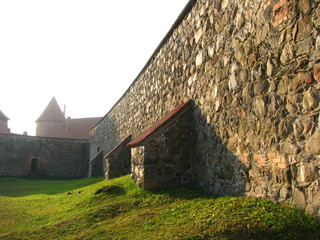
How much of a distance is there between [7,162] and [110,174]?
16.7 metres

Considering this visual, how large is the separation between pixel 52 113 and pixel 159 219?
154ft

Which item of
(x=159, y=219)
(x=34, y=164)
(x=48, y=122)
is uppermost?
(x=48, y=122)

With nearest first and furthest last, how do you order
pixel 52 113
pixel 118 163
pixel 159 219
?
pixel 159 219
pixel 118 163
pixel 52 113

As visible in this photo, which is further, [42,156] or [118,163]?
[42,156]

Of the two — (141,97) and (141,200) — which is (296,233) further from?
(141,97)

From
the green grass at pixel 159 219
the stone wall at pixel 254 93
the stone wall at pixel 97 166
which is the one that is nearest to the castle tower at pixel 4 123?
the stone wall at pixel 97 166

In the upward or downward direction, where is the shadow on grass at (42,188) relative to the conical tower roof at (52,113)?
downward

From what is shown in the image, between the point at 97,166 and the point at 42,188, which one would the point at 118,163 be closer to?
the point at 42,188

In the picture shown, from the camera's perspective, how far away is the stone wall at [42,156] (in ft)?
77.2

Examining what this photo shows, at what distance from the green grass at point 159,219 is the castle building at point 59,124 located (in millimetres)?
35273

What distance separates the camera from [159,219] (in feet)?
14.5

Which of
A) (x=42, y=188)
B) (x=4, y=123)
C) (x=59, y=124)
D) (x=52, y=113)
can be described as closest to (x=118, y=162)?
(x=42, y=188)

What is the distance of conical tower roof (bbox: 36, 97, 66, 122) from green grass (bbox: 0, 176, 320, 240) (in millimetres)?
41721

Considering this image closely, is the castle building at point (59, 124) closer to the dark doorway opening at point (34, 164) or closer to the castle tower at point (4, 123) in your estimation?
the castle tower at point (4, 123)
